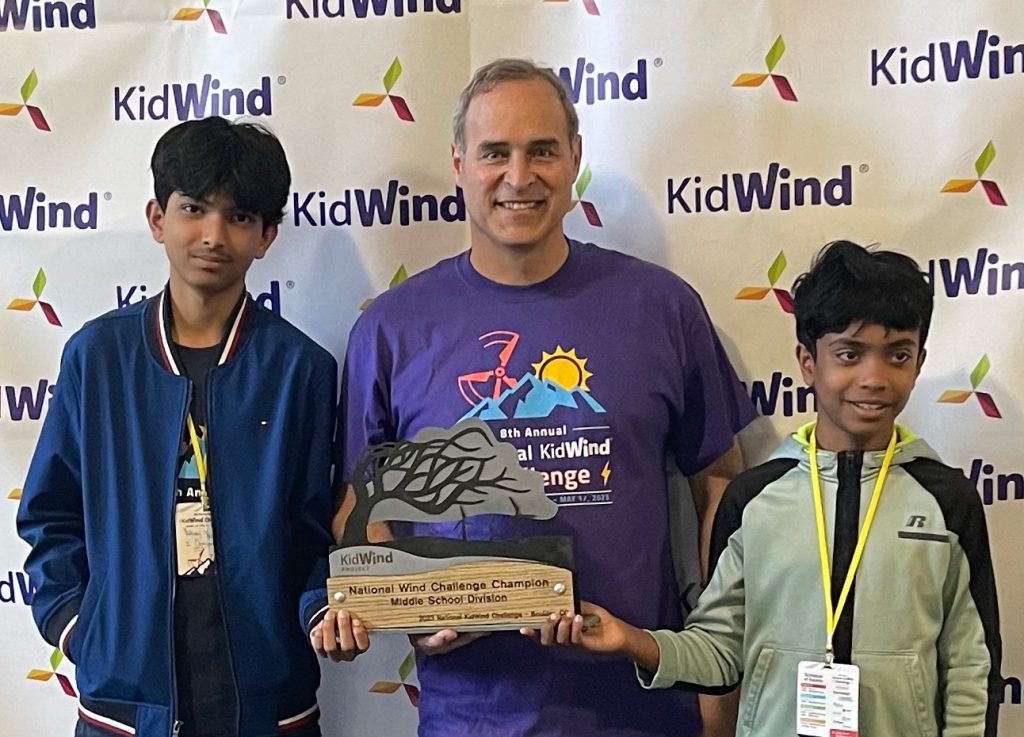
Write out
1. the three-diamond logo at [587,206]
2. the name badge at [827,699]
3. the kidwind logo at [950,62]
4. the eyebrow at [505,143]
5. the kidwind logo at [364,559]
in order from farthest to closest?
the three-diamond logo at [587,206] → the kidwind logo at [950,62] → the eyebrow at [505,143] → the kidwind logo at [364,559] → the name badge at [827,699]

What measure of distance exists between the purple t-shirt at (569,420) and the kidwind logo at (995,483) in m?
0.46

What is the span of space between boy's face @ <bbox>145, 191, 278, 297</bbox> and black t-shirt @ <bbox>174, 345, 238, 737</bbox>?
0.52ft

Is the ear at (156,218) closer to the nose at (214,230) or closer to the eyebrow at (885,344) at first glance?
the nose at (214,230)

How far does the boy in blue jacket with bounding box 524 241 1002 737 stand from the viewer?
1242 mm

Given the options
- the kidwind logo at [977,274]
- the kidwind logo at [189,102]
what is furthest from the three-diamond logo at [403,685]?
the kidwind logo at [977,274]

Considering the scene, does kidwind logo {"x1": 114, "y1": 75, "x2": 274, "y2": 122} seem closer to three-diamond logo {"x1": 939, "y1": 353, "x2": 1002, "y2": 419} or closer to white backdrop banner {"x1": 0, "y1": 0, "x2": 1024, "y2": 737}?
white backdrop banner {"x1": 0, "y1": 0, "x2": 1024, "y2": 737}

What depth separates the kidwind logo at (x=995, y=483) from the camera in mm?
1662

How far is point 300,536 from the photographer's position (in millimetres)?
1528

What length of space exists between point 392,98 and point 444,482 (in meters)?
0.75

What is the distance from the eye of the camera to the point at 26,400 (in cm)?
181

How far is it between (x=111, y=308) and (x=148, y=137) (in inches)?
11.6

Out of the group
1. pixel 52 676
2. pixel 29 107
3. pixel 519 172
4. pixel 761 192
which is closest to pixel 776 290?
pixel 761 192

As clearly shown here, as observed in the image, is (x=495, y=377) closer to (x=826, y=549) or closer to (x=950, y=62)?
(x=826, y=549)

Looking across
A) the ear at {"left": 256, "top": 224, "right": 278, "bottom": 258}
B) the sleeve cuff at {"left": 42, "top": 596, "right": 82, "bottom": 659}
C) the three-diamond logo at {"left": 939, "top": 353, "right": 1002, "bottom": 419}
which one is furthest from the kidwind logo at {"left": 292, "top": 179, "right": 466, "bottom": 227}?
the three-diamond logo at {"left": 939, "top": 353, "right": 1002, "bottom": 419}
